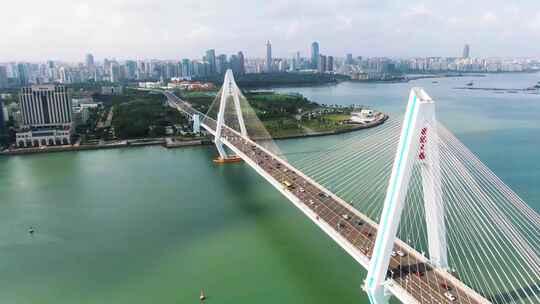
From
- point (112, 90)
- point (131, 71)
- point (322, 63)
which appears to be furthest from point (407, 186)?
point (322, 63)

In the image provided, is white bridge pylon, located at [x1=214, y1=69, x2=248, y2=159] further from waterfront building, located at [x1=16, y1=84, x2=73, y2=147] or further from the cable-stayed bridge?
waterfront building, located at [x1=16, y1=84, x2=73, y2=147]

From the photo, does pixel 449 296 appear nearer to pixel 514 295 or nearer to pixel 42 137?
pixel 514 295

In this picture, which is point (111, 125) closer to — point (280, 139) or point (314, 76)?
point (280, 139)

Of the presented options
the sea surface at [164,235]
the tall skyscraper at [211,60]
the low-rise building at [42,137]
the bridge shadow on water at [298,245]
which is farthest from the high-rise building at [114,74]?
the bridge shadow on water at [298,245]

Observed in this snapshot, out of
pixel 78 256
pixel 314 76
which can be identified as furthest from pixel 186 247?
pixel 314 76

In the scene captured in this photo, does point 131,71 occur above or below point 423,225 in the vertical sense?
above
